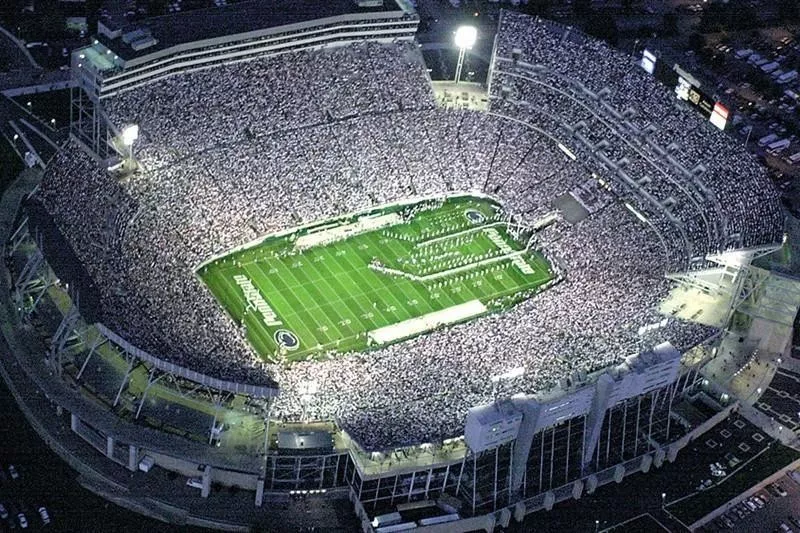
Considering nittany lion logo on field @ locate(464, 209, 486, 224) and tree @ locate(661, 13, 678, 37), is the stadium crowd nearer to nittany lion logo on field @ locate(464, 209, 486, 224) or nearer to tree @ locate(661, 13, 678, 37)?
nittany lion logo on field @ locate(464, 209, 486, 224)

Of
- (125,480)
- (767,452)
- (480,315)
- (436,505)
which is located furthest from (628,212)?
(125,480)

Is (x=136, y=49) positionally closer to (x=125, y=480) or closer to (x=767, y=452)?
(x=125, y=480)

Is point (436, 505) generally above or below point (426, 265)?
below

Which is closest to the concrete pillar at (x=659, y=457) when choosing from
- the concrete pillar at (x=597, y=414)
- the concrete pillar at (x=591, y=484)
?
the concrete pillar at (x=597, y=414)

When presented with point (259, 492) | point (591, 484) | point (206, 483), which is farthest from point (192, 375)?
point (591, 484)

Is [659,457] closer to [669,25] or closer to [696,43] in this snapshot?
[696,43]
